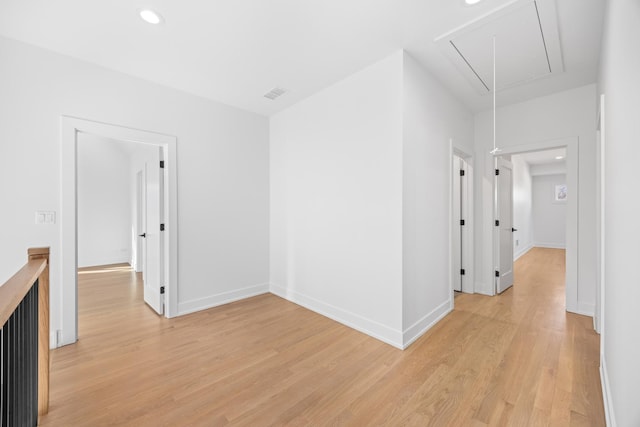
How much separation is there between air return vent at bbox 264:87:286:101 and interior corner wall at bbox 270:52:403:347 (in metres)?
0.34

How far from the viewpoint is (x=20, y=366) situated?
1.29 m

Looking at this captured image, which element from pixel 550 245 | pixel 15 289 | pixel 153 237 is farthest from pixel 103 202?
pixel 550 245

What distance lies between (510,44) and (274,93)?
2.52 m

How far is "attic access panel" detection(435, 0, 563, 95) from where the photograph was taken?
2.06 m

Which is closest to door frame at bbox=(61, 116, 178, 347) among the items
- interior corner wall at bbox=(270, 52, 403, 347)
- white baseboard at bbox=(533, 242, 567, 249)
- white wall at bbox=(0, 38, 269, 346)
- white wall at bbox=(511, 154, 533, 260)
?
white wall at bbox=(0, 38, 269, 346)

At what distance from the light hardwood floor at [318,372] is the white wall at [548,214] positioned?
7.08 m

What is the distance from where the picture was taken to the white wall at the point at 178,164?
237 centimetres

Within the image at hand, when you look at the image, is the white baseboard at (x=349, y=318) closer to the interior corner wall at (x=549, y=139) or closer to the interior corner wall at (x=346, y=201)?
the interior corner wall at (x=346, y=201)

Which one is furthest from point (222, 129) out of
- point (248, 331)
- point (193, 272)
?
point (248, 331)

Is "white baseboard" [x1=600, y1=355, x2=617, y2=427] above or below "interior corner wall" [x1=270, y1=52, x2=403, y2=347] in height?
below

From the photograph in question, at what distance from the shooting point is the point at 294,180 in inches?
149

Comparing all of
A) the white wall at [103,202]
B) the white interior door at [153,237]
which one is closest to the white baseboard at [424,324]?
the white interior door at [153,237]

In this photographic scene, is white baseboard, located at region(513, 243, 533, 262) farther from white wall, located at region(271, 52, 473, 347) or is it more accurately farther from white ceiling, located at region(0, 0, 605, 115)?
white ceiling, located at region(0, 0, 605, 115)

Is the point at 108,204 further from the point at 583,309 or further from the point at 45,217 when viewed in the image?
the point at 583,309
